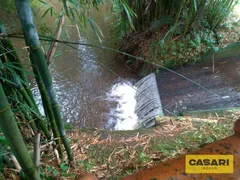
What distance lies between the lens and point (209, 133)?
1966 mm

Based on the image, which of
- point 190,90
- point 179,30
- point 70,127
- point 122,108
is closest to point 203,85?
point 190,90

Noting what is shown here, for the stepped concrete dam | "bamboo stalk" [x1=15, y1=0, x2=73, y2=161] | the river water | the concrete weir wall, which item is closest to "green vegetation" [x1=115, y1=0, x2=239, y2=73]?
the stepped concrete dam

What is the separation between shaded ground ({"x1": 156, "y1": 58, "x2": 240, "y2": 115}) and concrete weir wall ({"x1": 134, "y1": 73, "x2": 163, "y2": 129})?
0.10 metres

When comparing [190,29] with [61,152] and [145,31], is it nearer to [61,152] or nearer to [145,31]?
[145,31]

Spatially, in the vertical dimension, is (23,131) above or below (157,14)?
below

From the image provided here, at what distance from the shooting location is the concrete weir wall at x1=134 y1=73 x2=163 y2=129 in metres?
3.15

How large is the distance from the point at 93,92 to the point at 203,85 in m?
2.02

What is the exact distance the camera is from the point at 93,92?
163 inches

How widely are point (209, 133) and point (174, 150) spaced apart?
46 cm

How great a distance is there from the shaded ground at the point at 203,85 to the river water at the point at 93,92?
2.21 feet

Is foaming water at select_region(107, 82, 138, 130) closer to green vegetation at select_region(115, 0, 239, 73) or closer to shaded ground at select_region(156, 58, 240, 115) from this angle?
shaded ground at select_region(156, 58, 240, 115)

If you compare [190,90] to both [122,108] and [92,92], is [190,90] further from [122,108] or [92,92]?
Result: [92,92]

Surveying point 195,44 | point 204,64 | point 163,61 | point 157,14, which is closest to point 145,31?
point 157,14

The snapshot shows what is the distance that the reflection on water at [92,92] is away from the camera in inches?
140
